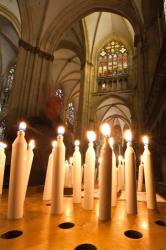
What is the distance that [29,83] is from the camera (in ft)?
23.3

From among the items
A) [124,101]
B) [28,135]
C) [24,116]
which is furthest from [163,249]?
[124,101]

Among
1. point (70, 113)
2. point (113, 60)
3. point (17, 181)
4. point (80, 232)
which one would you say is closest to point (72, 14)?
point (113, 60)

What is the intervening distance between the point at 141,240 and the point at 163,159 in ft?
10.0

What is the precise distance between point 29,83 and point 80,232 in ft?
23.0

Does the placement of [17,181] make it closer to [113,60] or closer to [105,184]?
[105,184]

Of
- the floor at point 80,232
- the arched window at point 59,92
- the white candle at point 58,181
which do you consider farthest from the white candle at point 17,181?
the arched window at point 59,92

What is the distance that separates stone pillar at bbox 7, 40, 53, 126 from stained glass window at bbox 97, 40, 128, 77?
685 cm

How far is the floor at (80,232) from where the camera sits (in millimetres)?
694

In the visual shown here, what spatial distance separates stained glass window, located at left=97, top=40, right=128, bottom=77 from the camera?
13.6 meters

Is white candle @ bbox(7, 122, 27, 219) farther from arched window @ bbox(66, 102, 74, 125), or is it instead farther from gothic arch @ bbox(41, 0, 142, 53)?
arched window @ bbox(66, 102, 74, 125)

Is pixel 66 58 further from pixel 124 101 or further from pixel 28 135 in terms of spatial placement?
pixel 28 135

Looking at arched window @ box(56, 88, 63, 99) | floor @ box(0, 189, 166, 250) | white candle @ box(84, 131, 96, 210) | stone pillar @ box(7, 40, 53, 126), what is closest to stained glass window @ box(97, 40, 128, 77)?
arched window @ box(56, 88, 63, 99)

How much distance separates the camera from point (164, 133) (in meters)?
3.29

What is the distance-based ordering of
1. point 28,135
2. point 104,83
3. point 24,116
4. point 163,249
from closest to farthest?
point 163,249 → point 28,135 → point 24,116 → point 104,83
